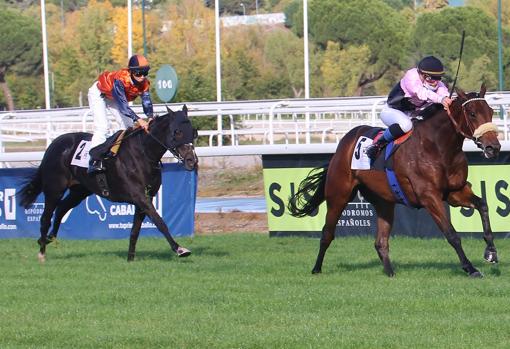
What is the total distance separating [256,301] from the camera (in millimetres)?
9172

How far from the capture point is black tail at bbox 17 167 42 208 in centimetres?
1426

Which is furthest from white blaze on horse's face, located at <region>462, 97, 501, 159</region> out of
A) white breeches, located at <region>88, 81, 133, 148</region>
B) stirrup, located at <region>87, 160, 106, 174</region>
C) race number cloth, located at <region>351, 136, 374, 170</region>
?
white breeches, located at <region>88, 81, 133, 148</region>

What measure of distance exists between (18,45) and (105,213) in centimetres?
5607

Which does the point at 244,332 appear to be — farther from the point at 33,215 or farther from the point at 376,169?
the point at 33,215

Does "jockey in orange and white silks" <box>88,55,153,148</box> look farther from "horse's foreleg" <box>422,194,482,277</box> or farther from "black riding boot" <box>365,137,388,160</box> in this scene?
"horse's foreleg" <box>422,194,482,277</box>

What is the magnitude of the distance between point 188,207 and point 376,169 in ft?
18.4

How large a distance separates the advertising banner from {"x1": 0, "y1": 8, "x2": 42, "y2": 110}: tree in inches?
2222

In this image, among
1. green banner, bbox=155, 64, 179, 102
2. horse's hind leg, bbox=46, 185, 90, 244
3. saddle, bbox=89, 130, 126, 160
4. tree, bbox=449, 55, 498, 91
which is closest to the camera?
saddle, bbox=89, 130, 126, 160

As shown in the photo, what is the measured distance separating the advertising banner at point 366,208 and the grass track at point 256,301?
61cm

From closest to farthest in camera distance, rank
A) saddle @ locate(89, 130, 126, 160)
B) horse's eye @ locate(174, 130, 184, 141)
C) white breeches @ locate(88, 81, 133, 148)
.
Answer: horse's eye @ locate(174, 130, 184, 141) < saddle @ locate(89, 130, 126, 160) < white breeches @ locate(88, 81, 133, 148)

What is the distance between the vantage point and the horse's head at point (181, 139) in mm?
12195

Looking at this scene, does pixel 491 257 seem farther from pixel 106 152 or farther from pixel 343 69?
pixel 343 69

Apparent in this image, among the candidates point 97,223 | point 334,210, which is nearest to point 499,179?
point 334,210

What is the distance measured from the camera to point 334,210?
452 inches
